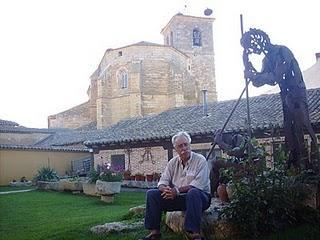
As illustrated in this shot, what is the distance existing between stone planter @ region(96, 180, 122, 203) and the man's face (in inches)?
287

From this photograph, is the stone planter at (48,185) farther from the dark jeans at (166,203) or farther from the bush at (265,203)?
the bush at (265,203)

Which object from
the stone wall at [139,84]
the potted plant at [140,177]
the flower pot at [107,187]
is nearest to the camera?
the flower pot at [107,187]

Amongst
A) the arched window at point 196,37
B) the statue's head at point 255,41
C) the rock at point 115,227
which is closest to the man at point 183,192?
the rock at point 115,227

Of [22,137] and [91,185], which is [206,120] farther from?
[22,137]

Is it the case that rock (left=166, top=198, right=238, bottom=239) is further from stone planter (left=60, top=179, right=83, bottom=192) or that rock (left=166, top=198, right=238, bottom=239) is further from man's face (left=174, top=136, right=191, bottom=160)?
stone planter (left=60, top=179, right=83, bottom=192)

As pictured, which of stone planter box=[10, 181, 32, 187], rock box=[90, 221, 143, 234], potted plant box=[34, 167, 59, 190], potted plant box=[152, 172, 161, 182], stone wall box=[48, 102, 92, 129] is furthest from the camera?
stone wall box=[48, 102, 92, 129]

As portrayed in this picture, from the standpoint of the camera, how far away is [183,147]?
4629 mm

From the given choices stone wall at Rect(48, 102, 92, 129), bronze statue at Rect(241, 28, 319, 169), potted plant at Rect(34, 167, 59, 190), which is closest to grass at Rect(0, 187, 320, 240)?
bronze statue at Rect(241, 28, 319, 169)

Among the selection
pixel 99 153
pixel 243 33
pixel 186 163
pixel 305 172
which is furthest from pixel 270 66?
pixel 99 153

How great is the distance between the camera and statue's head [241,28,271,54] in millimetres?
5953

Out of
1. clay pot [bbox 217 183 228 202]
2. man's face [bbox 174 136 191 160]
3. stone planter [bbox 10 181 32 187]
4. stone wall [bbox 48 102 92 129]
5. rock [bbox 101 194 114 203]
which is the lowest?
stone planter [bbox 10 181 32 187]

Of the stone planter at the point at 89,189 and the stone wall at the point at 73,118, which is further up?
the stone wall at the point at 73,118

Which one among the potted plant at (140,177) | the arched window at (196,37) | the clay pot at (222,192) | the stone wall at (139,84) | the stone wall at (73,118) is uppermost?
the arched window at (196,37)

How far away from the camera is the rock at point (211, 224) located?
4531 millimetres
